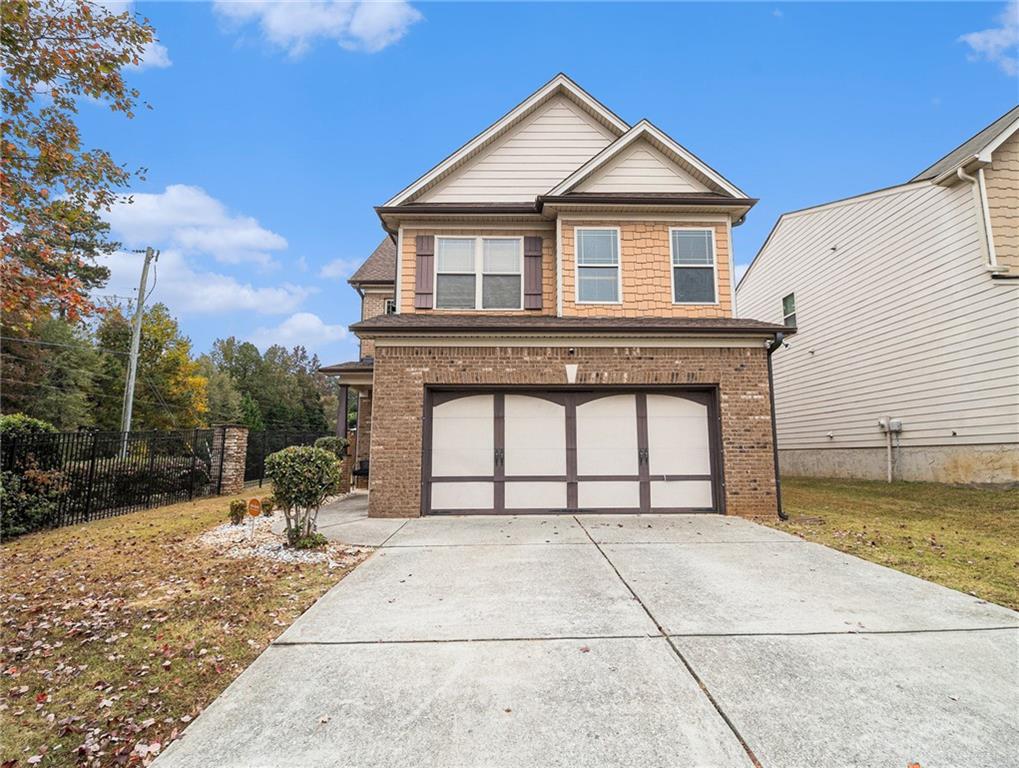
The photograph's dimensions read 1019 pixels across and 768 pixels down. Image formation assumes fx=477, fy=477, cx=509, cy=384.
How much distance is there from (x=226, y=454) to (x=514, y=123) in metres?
11.8

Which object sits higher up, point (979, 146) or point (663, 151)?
point (979, 146)

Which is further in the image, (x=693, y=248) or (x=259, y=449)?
Answer: (x=259, y=449)

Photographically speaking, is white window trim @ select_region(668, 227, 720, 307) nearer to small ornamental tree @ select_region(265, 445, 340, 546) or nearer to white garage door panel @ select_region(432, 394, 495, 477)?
white garage door panel @ select_region(432, 394, 495, 477)

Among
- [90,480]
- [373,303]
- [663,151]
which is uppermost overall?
[663,151]

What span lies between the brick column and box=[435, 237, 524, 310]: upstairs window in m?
7.79

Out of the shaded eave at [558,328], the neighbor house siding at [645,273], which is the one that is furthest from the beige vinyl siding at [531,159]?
the shaded eave at [558,328]

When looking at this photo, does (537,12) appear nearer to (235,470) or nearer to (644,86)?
(644,86)

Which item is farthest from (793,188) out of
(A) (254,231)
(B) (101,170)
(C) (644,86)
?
(A) (254,231)

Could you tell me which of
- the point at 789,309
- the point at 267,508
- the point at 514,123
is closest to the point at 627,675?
the point at 267,508

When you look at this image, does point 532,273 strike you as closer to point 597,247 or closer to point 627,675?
point 597,247

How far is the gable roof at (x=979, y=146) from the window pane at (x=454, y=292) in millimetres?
11613

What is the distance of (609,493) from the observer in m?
9.15

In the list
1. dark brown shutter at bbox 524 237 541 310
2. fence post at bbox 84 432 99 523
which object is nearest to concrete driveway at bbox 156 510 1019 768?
dark brown shutter at bbox 524 237 541 310

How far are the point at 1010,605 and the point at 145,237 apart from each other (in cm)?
2981
